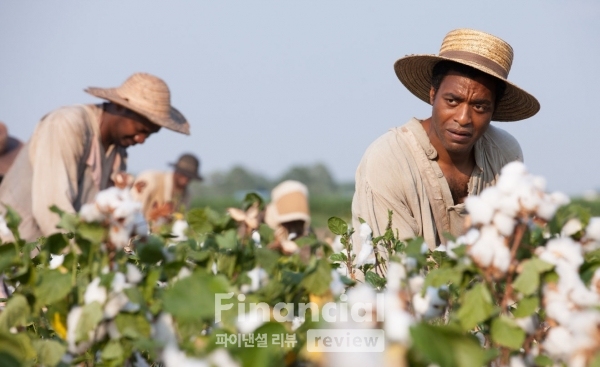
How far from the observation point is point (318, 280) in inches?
65.7

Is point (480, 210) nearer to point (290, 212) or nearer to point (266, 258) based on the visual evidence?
point (266, 258)

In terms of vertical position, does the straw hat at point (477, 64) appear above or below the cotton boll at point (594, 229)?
above

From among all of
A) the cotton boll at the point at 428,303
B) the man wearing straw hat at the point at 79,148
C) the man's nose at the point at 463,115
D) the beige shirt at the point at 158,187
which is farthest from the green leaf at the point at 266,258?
the beige shirt at the point at 158,187

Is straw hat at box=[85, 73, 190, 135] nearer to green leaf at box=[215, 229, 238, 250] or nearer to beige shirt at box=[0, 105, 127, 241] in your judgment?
beige shirt at box=[0, 105, 127, 241]

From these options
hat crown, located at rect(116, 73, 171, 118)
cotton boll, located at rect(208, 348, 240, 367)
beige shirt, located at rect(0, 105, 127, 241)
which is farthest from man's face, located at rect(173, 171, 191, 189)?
cotton boll, located at rect(208, 348, 240, 367)

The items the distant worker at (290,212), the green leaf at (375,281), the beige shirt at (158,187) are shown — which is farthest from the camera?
the beige shirt at (158,187)

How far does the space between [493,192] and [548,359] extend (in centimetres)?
29

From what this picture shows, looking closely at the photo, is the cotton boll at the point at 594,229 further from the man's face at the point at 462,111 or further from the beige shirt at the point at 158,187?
the beige shirt at the point at 158,187

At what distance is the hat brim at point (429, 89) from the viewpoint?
12.3ft

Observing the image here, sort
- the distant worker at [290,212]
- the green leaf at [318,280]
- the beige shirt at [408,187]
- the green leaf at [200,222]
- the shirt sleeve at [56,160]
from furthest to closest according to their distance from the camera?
the distant worker at [290,212]
the shirt sleeve at [56,160]
the beige shirt at [408,187]
the green leaf at [200,222]
the green leaf at [318,280]

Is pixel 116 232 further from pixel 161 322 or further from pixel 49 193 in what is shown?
pixel 49 193

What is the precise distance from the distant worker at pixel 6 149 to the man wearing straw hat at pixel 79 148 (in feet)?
3.31

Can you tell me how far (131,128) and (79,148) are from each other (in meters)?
0.41

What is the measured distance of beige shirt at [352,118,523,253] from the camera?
3480 mm
